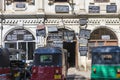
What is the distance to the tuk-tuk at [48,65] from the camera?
77.7 ft

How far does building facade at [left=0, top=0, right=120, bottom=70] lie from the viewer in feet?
120

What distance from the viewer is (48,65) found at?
23922 mm

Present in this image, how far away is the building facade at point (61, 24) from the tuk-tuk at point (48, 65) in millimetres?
12184

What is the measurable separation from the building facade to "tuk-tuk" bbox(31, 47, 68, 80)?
12.2 meters

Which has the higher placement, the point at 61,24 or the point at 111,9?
the point at 111,9

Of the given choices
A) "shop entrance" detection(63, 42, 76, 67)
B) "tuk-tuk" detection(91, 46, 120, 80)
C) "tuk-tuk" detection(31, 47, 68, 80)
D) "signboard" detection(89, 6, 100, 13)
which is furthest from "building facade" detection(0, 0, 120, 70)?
"tuk-tuk" detection(91, 46, 120, 80)

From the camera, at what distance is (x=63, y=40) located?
36844mm

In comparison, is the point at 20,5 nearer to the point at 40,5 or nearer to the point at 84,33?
the point at 40,5

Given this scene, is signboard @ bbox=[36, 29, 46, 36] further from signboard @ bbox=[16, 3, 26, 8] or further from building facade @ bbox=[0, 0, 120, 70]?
signboard @ bbox=[16, 3, 26, 8]

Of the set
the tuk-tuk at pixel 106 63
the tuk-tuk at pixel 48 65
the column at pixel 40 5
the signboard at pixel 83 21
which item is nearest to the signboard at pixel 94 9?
the signboard at pixel 83 21

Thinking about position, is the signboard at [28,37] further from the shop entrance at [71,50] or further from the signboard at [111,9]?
the signboard at [111,9]

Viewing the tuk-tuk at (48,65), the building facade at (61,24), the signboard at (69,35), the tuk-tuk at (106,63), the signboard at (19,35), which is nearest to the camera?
the tuk-tuk at (106,63)

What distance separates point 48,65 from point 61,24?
519 inches

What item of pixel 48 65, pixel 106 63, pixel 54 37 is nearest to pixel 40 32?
pixel 54 37
